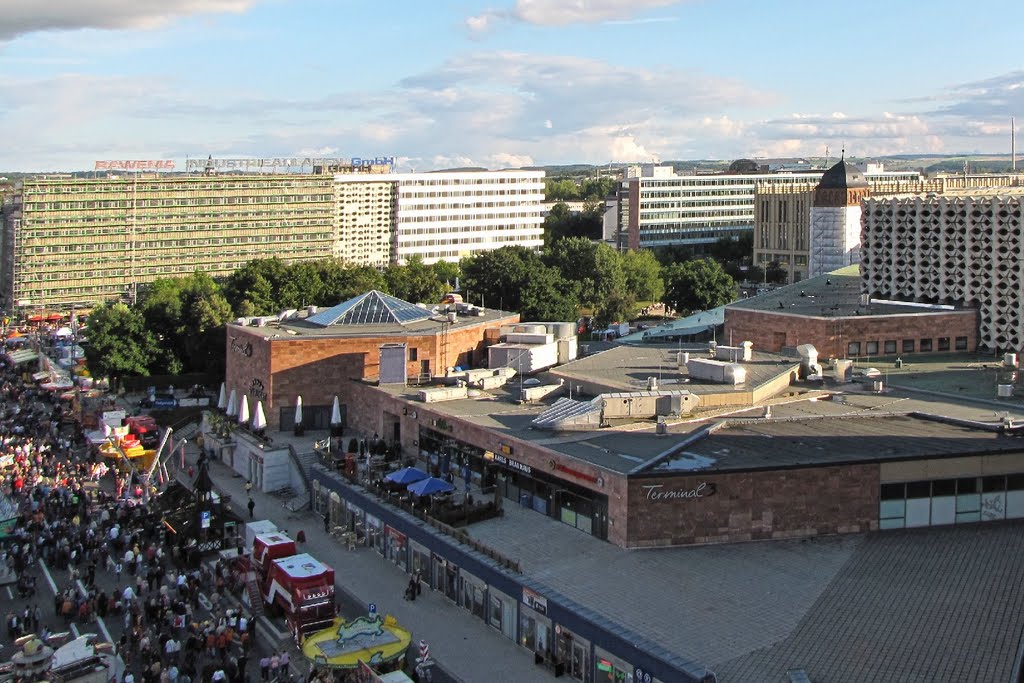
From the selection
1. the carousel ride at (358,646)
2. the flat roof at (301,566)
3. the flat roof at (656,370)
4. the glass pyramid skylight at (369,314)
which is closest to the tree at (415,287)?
the glass pyramid skylight at (369,314)

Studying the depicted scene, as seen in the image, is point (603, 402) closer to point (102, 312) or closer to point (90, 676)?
point (90, 676)

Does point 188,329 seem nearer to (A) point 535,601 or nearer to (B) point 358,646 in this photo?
(B) point 358,646

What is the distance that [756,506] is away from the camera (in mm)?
32625

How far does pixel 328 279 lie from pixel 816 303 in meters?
39.9

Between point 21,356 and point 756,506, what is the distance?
6480cm

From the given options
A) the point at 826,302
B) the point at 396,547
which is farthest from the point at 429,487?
the point at 826,302

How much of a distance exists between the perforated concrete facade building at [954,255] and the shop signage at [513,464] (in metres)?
26.5

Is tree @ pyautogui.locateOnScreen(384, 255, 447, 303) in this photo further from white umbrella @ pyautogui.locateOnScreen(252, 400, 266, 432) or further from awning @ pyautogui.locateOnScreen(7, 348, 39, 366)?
white umbrella @ pyautogui.locateOnScreen(252, 400, 266, 432)

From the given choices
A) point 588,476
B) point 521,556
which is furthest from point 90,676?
point 588,476

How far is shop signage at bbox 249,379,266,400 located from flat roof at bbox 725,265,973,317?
23.3m

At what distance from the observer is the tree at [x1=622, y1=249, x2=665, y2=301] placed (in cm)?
11112

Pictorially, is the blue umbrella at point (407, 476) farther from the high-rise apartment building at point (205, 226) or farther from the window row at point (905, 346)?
the high-rise apartment building at point (205, 226)

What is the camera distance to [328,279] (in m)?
84.2

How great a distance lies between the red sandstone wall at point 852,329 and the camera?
51.1 meters
